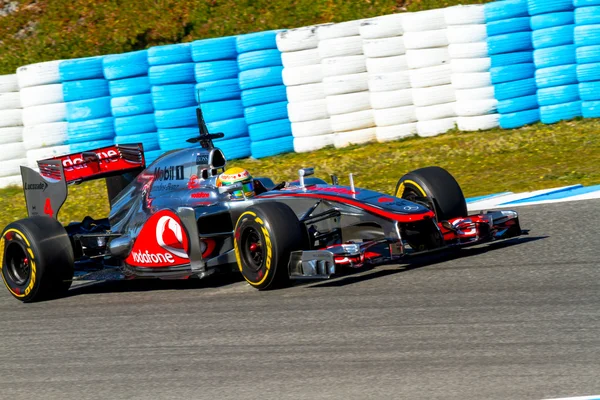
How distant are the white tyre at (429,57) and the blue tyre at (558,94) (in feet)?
5.09

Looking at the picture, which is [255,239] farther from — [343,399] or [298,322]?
[343,399]

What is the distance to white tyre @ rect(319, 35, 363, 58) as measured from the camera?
14945 mm

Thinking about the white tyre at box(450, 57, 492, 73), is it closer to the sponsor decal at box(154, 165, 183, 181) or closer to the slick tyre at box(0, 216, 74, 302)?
the sponsor decal at box(154, 165, 183, 181)

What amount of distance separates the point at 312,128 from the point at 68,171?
5.99 meters

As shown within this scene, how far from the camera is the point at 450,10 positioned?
48.0ft

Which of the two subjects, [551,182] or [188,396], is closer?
[188,396]

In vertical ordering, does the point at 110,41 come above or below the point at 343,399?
above

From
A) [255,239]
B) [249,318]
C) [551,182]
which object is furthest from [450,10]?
[249,318]

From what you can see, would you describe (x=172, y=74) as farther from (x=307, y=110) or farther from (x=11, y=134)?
(x=11, y=134)

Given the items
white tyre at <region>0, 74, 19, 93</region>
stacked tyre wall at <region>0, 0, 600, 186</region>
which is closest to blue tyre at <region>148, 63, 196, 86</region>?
stacked tyre wall at <region>0, 0, 600, 186</region>

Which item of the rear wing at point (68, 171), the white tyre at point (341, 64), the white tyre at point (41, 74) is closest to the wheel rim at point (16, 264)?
the rear wing at point (68, 171)

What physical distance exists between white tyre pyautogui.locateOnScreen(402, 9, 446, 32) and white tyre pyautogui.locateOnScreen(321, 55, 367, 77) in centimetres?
88

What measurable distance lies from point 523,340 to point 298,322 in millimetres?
1748

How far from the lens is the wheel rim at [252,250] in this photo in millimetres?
7801
